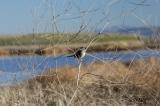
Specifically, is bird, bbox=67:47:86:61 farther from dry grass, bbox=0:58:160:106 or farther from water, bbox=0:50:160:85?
dry grass, bbox=0:58:160:106

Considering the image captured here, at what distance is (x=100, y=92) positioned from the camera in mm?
8156

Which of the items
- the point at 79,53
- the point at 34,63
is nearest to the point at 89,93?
the point at 34,63

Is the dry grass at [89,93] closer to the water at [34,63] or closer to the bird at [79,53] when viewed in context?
the water at [34,63]

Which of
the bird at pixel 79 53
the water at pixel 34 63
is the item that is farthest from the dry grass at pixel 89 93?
the bird at pixel 79 53

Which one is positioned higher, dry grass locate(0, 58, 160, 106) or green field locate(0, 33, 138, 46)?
green field locate(0, 33, 138, 46)

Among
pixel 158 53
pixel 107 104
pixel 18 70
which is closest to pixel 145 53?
pixel 158 53

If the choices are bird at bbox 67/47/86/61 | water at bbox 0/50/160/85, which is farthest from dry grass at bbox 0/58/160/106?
bird at bbox 67/47/86/61

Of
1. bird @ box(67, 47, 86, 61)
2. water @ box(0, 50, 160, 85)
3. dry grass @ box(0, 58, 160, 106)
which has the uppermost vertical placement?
bird @ box(67, 47, 86, 61)

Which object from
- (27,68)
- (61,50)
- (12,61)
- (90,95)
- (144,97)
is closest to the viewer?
(61,50)

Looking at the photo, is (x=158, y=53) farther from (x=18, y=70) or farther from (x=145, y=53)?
(x=18, y=70)

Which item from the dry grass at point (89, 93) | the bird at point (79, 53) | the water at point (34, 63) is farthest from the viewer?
the dry grass at point (89, 93)

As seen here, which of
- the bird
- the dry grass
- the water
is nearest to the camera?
the bird

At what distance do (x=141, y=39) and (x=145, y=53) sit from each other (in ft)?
1.41

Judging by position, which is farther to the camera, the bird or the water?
the water
